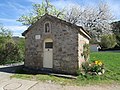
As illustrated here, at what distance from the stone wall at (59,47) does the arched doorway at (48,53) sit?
26cm

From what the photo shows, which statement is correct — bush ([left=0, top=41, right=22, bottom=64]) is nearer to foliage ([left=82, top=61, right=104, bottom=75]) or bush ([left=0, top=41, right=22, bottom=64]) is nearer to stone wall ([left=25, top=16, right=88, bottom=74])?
stone wall ([left=25, top=16, right=88, bottom=74])

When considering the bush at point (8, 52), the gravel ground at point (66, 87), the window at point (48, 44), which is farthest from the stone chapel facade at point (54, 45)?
the bush at point (8, 52)

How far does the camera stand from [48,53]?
12.0 m

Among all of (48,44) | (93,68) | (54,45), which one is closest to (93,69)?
(93,68)

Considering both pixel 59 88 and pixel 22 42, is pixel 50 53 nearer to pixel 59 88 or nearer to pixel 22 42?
pixel 59 88

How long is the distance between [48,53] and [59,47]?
3.78 feet

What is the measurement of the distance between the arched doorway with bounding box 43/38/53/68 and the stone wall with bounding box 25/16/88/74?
26 cm

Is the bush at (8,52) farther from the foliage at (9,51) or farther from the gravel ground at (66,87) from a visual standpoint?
the gravel ground at (66,87)

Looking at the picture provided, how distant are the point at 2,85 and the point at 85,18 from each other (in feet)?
85.3

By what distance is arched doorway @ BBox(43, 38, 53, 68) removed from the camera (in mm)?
11867

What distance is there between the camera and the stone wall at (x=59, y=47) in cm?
1083

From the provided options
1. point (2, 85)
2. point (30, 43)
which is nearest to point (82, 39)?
point (30, 43)

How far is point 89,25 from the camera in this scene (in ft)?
105

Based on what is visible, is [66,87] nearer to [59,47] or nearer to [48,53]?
[59,47]
